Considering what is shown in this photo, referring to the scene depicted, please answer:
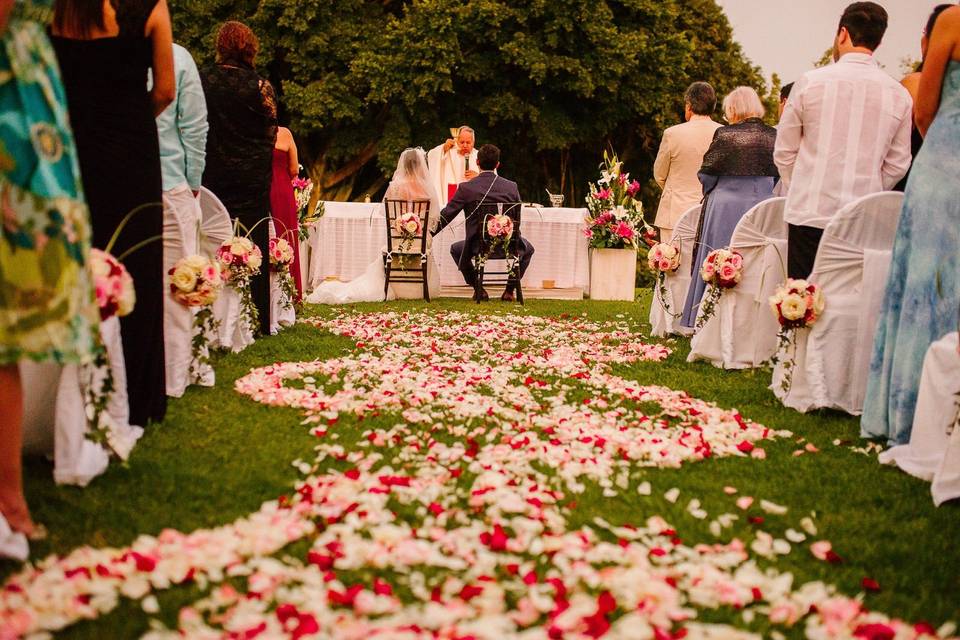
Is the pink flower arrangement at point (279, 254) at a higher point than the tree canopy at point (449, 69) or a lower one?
lower

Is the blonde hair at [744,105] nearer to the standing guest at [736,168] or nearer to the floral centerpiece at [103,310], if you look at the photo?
the standing guest at [736,168]

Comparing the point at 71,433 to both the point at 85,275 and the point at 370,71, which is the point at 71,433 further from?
the point at 370,71

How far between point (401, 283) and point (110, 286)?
9.14m

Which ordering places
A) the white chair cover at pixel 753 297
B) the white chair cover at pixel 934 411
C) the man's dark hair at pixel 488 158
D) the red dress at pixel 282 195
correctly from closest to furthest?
the white chair cover at pixel 934 411 → the white chair cover at pixel 753 297 → the red dress at pixel 282 195 → the man's dark hair at pixel 488 158

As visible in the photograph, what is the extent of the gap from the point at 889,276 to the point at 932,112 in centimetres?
79

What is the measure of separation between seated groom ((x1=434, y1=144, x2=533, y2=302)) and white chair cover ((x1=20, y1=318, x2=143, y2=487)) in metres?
8.34

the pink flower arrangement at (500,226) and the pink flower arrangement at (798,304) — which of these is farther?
the pink flower arrangement at (500,226)

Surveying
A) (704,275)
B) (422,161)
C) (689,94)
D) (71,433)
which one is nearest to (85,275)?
(71,433)

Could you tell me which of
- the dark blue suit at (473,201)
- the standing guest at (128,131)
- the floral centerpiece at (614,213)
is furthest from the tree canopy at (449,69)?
the standing guest at (128,131)

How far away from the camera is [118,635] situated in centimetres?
220

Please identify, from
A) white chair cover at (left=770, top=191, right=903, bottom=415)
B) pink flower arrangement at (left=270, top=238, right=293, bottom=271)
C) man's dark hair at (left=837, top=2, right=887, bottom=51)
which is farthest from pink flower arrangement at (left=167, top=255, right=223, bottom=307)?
man's dark hair at (left=837, top=2, right=887, bottom=51)

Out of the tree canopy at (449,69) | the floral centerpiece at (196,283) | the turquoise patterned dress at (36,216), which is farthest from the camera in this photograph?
the tree canopy at (449,69)

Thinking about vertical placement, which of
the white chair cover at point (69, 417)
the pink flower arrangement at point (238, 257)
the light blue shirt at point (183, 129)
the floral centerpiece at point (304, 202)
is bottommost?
the white chair cover at point (69, 417)

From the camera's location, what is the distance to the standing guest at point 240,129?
6.67 metres
